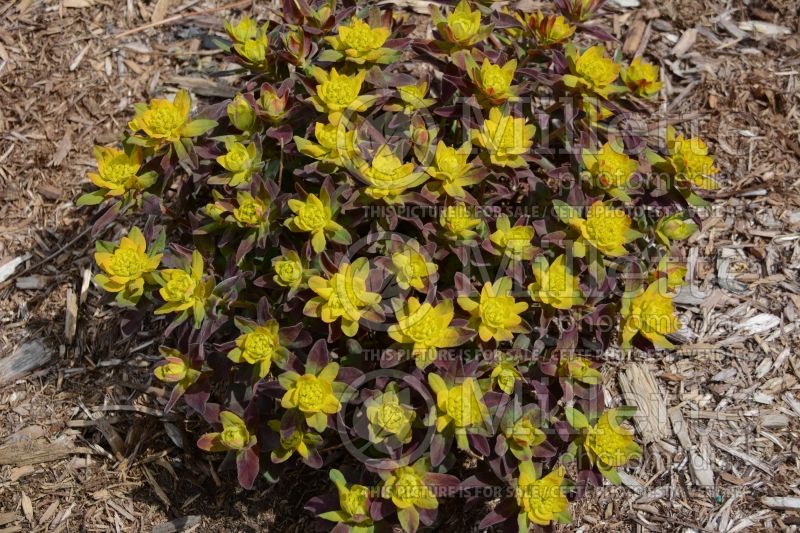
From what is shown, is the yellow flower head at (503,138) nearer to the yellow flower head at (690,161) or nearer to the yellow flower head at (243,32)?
the yellow flower head at (690,161)

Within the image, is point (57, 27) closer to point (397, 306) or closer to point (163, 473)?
point (163, 473)

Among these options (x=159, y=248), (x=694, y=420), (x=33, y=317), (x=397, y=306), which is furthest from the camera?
(x=33, y=317)

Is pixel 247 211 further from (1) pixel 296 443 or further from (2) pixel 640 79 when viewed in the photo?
(2) pixel 640 79

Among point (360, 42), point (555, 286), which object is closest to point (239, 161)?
point (360, 42)

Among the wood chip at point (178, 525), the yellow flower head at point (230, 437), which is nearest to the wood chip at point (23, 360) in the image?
the wood chip at point (178, 525)

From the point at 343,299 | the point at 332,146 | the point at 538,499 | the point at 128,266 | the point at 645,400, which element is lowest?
the point at 645,400

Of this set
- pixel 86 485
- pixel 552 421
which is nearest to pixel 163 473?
pixel 86 485

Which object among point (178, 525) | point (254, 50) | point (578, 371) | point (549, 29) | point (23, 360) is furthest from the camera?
point (23, 360)
